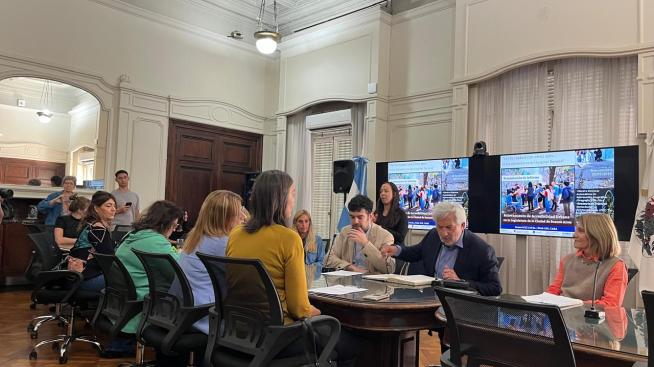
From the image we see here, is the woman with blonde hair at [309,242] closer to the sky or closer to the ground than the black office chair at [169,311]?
closer to the sky

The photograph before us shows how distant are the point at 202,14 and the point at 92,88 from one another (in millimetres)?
2313

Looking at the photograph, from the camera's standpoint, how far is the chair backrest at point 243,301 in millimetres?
1954

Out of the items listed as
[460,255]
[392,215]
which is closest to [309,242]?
[392,215]

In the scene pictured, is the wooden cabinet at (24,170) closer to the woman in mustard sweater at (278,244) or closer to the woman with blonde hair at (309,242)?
the woman with blonde hair at (309,242)

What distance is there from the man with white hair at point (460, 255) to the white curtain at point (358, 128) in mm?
4321

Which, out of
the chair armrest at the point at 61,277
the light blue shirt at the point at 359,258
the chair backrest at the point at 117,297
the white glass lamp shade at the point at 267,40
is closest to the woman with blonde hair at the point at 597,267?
the light blue shirt at the point at 359,258

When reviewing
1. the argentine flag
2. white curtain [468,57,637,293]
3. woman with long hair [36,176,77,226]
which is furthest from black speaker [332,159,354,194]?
woman with long hair [36,176,77,226]

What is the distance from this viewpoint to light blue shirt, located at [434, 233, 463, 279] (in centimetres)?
304

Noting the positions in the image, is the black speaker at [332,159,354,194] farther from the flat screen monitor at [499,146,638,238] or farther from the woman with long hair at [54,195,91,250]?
the woman with long hair at [54,195,91,250]

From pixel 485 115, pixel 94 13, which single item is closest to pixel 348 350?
pixel 485 115

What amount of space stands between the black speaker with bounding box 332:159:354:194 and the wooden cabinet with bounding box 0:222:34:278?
423 centimetres

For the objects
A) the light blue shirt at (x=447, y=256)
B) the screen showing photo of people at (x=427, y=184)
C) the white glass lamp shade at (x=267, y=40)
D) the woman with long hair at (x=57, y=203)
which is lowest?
the light blue shirt at (x=447, y=256)

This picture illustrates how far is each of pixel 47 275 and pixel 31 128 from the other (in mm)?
8325

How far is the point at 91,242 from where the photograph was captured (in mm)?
3551
